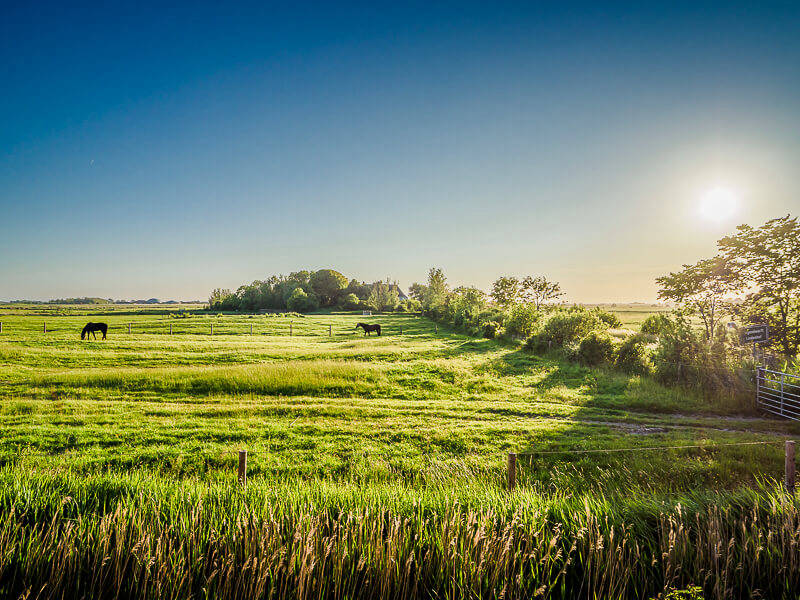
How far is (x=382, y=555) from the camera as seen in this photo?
267 centimetres

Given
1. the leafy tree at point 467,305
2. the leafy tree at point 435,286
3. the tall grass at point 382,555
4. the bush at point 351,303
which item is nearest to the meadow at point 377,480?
the tall grass at point 382,555

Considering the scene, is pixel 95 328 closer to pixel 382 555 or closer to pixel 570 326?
pixel 382 555

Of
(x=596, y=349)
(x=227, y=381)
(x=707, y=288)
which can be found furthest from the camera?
(x=596, y=349)

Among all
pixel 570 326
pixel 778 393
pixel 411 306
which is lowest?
pixel 778 393

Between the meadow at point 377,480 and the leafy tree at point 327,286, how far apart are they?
246ft

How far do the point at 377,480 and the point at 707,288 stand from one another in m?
22.7

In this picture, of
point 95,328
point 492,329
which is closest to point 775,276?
point 492,329

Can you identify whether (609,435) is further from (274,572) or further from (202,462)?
(202,462)

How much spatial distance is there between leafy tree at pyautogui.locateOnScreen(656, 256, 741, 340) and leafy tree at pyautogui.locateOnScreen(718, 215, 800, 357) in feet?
2.01

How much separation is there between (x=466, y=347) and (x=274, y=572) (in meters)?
28.3

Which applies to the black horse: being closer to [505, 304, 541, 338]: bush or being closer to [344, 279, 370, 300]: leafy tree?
[505, 304, 541, 338]: bush

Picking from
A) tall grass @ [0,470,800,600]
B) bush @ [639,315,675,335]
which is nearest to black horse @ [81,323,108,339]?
tall grass @ [0,470,800,600]

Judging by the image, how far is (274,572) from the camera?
2547 millimetres

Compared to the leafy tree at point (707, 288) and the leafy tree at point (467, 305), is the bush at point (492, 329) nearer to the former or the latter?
the leafy tree at point (467, 305)
